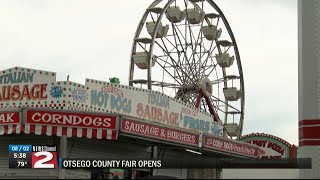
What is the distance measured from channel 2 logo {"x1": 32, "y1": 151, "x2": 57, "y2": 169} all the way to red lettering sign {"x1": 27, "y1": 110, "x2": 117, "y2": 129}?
0.96m

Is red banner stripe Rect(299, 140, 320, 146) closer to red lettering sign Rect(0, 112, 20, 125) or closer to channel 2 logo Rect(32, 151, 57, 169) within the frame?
channel 2 logo Rect(32, 151, 57, 169)

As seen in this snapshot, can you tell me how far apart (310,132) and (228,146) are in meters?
9.96

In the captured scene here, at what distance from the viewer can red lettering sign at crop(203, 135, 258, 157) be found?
23.3 metres

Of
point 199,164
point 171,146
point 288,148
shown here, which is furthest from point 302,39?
point 288,148

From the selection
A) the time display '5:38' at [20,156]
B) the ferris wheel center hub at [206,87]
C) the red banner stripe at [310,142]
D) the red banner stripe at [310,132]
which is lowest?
the time display '5:38' at [20,156]

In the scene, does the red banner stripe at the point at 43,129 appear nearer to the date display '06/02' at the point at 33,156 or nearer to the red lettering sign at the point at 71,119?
the red lettering sign at the point at 71,119

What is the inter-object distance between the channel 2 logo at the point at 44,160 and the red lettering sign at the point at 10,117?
3.43ft

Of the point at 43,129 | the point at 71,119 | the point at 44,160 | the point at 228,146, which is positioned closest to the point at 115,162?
the point at 71,119

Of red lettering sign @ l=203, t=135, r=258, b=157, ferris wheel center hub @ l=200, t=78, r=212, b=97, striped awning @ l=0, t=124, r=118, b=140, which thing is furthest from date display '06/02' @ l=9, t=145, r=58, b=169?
ferris wheel center hub @ l=200, t=78, r=212, b=97

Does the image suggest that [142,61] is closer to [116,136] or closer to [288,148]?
[288,148]

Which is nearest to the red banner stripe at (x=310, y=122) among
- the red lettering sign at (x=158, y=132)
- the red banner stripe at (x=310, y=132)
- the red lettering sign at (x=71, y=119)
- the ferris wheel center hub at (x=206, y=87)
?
the red banner stripe at (x=310, y=132)

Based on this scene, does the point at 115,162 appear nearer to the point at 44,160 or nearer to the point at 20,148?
the point at 44,160

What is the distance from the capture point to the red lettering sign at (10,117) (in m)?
18.5

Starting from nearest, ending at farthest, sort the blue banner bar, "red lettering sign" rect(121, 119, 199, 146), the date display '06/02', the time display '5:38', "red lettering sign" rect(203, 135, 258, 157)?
1. the date display '06/02'
2. the time display '5:38'
3. the blue banner bar
4. "red lettering sign" rect(121, 119, 199, 146)
5. "red lettering sign" rect(203, 135, 258, 157)
